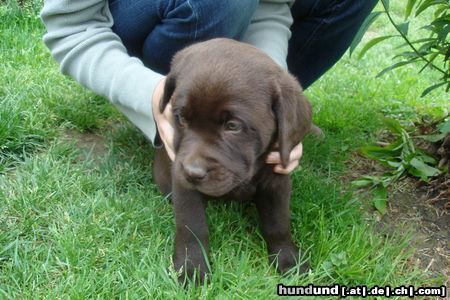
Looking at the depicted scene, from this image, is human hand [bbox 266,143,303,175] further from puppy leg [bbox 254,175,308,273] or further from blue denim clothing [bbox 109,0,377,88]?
blue denim clothing [bbox 109,0,377,88]

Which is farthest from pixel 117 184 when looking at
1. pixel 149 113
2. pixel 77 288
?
pixel 77 288

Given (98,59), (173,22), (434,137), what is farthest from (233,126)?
(434,137)

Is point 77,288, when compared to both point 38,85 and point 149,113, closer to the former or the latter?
point 149,113

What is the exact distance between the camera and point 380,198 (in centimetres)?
272

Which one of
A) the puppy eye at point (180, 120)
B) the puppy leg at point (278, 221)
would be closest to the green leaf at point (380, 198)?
the puppy leg at point (278, 221)

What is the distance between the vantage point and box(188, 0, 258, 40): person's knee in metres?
2.67

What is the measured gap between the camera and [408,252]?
237 cm

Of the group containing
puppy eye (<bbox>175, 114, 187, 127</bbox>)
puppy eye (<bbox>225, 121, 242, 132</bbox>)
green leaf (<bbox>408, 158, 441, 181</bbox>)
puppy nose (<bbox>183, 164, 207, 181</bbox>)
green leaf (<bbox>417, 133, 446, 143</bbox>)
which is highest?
puppy eye (<bbox>225, 121, 242, 132</bbox>)

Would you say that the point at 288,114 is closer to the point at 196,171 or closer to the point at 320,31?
the point at 196,171

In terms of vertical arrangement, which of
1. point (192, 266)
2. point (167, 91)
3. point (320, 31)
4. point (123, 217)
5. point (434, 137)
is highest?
point (167, 91)

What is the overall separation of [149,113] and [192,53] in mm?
401

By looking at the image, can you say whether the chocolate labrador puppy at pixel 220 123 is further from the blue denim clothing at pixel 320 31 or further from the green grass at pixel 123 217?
the blue denim clothing at pixel 320 31

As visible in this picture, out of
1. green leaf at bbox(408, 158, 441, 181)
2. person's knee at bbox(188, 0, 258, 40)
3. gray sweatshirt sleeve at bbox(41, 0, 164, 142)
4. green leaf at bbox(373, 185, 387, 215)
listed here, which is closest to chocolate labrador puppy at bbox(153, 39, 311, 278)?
gray sweatshirt sleeve at bbox(41, 0, 164, 142)

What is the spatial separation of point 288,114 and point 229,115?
219 millimetres
